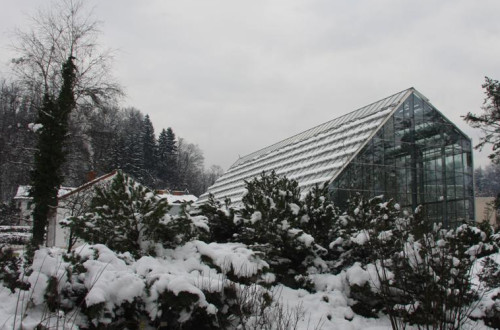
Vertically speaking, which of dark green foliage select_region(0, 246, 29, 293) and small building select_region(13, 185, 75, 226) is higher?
small building select_region(13, 185, 75, 226)

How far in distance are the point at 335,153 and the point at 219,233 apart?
1039cm

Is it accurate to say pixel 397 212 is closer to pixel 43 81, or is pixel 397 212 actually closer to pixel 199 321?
pixel 199 321

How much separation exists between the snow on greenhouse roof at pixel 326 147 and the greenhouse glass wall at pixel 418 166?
0.37m

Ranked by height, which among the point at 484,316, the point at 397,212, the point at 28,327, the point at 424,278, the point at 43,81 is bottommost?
the point at 484,316

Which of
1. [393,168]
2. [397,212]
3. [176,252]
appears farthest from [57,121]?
[393,168]

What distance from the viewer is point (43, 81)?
16.1m

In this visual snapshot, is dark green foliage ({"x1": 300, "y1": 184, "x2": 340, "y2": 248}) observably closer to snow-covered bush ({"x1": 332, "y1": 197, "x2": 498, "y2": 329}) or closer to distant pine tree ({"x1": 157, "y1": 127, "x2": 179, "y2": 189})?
snow-covered bush ({"x1": 332, "y1": 197, "x2": 498, "y2": 329})

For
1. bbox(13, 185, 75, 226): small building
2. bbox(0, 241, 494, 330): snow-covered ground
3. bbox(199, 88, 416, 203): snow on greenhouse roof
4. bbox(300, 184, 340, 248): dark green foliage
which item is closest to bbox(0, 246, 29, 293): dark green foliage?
bbox(0, 241, 494, 330): snow-covered ground

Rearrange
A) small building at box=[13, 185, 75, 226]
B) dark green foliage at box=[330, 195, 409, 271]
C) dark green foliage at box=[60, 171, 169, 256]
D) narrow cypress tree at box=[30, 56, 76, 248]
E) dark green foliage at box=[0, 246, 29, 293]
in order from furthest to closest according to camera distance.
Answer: small building at box=[13, 185, 75, 226], narrow cypress tree at box=[30, 56, 76, 248], dark green foliage at box=[330, 195, 409, 271], dark green foliage at box=[60, 171, 169, 256], dark green foliage at box=[0, 246, 29, 293]

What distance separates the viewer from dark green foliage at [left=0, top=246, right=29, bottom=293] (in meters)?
4.00

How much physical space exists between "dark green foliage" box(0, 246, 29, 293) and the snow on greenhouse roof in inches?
335

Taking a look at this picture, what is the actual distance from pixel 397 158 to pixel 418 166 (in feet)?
5.01

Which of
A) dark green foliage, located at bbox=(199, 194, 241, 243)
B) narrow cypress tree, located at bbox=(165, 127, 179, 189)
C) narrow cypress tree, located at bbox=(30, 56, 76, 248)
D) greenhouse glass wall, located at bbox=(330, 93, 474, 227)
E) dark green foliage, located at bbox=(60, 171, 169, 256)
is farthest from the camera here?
narrow cypress tree, located at bbox=(165, 127, 179, 189)

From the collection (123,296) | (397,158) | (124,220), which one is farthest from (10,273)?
(397,158)
